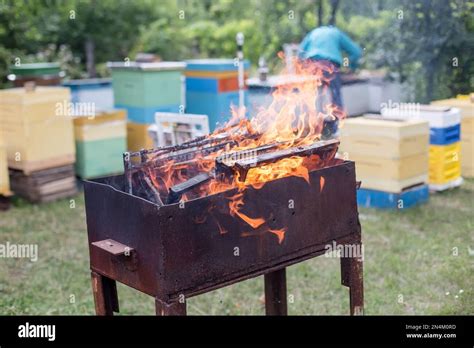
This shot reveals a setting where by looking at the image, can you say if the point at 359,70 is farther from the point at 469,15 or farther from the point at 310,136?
the point at 310,136

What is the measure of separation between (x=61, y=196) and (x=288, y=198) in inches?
148

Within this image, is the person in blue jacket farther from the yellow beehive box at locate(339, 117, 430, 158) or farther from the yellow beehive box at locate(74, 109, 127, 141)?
the yellow beehive box at locate(74, 109, 127, 141)

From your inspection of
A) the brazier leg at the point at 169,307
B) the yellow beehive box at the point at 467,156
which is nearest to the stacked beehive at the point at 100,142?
the yellow beehive box at the point at 467,156

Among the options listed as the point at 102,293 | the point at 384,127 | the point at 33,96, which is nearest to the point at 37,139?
the point at 33,96

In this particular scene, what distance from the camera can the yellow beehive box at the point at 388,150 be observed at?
5094mm

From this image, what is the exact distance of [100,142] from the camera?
20.1 ft

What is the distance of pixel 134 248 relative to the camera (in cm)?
228

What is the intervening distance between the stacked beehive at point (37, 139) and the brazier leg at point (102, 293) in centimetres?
325

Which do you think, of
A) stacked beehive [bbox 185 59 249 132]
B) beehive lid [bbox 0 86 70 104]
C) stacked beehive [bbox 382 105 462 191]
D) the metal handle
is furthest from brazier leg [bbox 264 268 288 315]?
stacked beehive [bbox 185 59 249 132]

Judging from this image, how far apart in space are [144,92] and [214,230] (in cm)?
419

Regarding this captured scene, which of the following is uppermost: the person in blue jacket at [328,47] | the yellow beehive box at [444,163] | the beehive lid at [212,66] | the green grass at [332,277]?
the person in blue jacket at [328,47]

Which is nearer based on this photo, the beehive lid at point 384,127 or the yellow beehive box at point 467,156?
the beehive lid at point 384,127

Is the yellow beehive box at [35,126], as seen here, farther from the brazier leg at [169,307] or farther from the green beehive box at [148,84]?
the brazier leg at [169,307]

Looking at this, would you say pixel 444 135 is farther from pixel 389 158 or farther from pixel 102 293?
pixel 102 293
